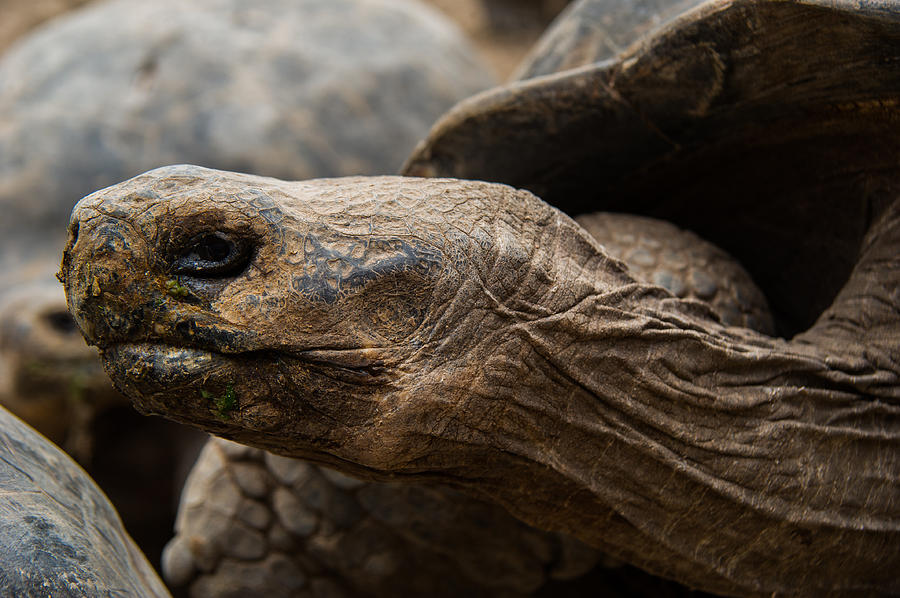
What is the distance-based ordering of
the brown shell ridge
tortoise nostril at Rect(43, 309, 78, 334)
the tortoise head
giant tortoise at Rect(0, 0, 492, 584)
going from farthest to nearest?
giant tortoise at Rect(0, 0, 492, 584), tortoise nostril at Rect(43, 309, 78, 334), the brown shell ridge, the tortoise head

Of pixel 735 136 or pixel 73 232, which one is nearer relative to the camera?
pixel 73 232

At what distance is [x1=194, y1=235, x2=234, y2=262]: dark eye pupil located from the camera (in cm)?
108

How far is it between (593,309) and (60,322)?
2293 mm

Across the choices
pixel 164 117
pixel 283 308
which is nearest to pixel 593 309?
pixel 283 308

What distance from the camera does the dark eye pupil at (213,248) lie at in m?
1.08

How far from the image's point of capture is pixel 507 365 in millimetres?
1202

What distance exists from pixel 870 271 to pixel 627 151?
0.50m

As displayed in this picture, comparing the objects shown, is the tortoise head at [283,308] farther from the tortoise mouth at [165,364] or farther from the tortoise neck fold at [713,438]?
the tortoise neck fold at [713,438]

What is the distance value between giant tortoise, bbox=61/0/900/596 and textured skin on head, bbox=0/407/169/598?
0.24 metres

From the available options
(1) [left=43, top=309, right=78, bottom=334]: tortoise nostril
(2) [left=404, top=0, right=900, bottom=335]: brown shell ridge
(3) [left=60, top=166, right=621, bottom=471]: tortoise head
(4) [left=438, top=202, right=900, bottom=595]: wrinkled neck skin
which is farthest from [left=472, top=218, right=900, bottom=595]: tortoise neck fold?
(1) [left=43, top=309, right=78, bottom=334]: tortoise nostril

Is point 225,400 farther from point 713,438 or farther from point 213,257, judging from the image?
point 713,438

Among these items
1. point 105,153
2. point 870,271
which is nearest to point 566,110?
point 870,271

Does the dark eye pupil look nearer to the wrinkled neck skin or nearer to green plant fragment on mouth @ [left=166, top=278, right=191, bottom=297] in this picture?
green plant fragment on mouth @ [left=166, top=278, right=191, bottom=297]

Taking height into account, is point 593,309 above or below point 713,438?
above
